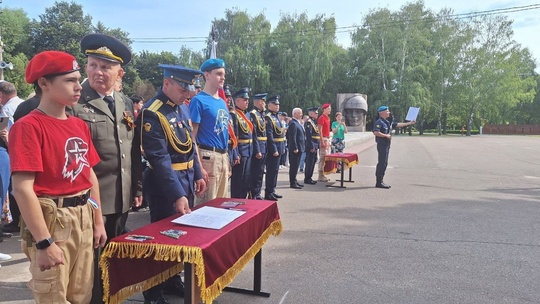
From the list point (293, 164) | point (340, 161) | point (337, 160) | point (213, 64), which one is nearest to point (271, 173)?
point (293, 164)

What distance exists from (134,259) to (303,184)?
7.33 m

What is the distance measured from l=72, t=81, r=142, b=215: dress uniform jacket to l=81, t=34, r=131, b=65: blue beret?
9.1 inches

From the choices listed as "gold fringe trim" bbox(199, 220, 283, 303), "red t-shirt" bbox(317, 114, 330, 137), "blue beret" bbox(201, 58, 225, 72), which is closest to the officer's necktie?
"gold fringe trim" bbox(199, 220, 283, 303)

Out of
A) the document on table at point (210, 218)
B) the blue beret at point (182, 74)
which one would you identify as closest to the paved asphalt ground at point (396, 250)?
the document on table at point (210, 218)

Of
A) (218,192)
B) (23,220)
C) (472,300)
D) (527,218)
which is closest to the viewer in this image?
(23,220)

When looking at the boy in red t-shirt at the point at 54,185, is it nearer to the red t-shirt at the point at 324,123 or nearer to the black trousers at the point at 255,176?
the black trousers at the point at 255,176

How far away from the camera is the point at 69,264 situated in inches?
80.6

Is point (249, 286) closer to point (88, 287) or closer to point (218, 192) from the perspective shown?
point (218, 192)

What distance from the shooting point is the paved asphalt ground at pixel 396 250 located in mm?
3500

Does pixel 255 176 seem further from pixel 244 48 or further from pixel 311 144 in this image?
pixel 244 48

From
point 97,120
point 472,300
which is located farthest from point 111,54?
point 472,300

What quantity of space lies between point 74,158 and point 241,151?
3.92 metres

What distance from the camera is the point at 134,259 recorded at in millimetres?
2338

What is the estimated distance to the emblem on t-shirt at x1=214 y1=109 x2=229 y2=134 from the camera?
4.20 m
